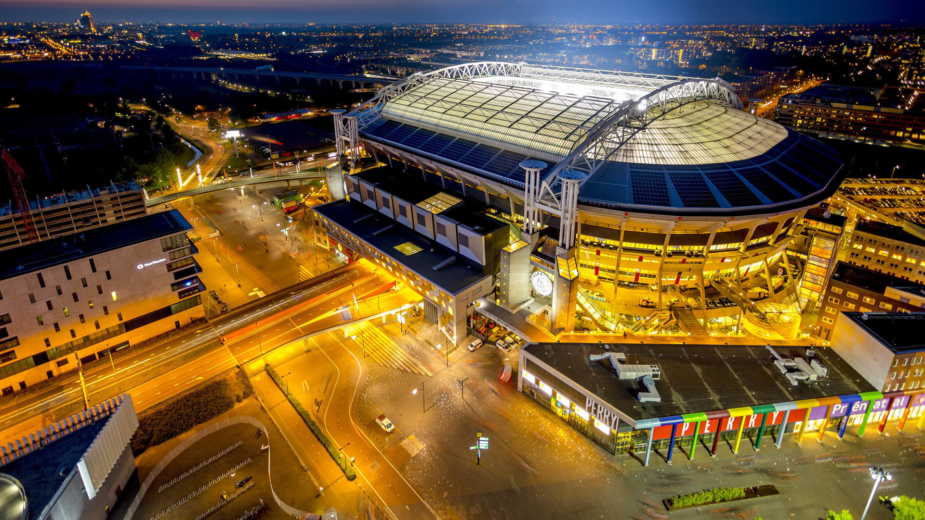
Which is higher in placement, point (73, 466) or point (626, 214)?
point (626, 214)

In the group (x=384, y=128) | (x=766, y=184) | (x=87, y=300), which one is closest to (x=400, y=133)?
(x=384, y=128)

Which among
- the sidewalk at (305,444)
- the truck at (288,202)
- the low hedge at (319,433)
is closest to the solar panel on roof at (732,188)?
the low hedge at (319,433)

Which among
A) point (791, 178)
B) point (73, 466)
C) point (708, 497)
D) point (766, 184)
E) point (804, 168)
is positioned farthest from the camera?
point (804, 168)

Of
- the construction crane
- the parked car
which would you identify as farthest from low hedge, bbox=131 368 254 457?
the construction crane

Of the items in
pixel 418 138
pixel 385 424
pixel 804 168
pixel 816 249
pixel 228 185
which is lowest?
pixel 385 424

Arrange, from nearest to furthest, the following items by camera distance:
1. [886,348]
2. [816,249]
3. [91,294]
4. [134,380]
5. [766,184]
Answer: [886,348], [134,380], [91,294], [766,184], [816,249]

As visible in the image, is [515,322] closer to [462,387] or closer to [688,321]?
[462,387]
